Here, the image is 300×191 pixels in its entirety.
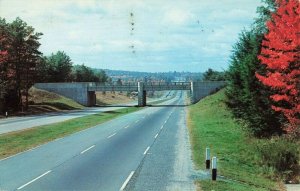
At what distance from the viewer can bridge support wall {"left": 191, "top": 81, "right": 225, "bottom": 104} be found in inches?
4459

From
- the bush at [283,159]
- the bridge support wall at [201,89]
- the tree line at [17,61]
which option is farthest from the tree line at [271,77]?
the bridge support wall at [201,89]

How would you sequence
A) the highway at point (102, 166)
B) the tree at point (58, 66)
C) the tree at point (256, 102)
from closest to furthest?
1. the highway at point (102, 166)
2. the tree at point (256, 102)
3. the tree at point (58, 66)

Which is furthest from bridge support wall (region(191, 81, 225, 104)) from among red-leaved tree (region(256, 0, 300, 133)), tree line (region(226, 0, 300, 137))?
red-leaved tree (region(256, 0, 300, 133))

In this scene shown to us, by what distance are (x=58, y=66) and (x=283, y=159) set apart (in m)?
115

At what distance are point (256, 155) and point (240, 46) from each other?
53.0 ft

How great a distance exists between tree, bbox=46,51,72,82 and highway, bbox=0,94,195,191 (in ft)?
335

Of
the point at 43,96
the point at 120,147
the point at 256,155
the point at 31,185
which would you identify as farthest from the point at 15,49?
the point at 31,185

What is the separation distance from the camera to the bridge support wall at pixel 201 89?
113m

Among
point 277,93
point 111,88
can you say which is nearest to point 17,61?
point 111,88

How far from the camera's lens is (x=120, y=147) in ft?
95.5

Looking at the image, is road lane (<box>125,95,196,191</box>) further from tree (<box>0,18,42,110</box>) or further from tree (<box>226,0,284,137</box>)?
tree (<box>0,18,42,110</box>)

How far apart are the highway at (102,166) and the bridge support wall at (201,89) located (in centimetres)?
8027

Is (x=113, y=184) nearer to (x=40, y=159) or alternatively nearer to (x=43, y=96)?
(x=40, y=159)

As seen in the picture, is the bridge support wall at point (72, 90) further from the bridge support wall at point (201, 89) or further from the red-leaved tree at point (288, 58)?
the red-leaved tree at point (288, 58)
